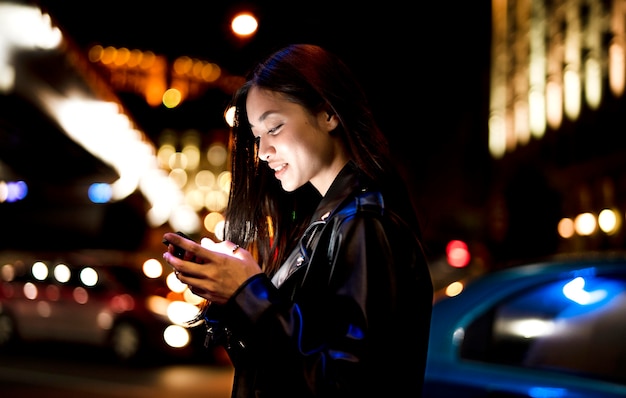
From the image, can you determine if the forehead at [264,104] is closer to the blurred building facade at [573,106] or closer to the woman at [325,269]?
the woman at [325,269]

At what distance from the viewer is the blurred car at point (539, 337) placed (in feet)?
10.3

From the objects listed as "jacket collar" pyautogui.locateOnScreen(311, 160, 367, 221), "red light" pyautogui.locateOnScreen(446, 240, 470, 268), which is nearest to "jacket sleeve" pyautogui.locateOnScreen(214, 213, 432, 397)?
"jacket collar" pyautogui.locateOnScreen(311, 160, 367, 221)

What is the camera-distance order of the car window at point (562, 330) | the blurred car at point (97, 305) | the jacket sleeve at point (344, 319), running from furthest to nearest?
1. the blurred car at point (97, 305)
2. the car window at point (562, 330)
3. the jacket sleeve at point (344, 319)

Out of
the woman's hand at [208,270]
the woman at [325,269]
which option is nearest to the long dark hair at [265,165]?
the woman at [325,269]

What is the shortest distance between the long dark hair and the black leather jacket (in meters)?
0.19

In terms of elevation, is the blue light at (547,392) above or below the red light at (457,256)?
below

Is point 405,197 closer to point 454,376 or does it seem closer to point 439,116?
point 454,376

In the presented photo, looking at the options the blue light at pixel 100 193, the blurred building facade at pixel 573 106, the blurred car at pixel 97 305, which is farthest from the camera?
the blurred building facade at pixel 573 106

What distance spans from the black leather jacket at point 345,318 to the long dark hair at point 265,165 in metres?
0.19

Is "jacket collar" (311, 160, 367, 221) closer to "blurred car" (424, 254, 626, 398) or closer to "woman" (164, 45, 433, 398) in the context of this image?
"woman" (164, 45, 433, 398)

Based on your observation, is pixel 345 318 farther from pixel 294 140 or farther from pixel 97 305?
pixel 97 305

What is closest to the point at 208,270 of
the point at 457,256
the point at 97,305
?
the point at 97,305

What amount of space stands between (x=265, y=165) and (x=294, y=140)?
0.32m

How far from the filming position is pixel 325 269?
5.41 ft
